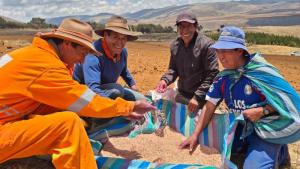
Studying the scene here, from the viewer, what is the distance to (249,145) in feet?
12.5

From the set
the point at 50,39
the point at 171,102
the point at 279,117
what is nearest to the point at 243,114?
the point at 279,117

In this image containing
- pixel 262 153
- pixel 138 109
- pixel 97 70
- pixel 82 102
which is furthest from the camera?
pixel 97 70

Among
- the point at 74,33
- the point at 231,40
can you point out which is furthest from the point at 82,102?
the point at 231,40

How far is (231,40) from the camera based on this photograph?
368 centimetres

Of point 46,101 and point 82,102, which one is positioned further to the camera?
point 82,102

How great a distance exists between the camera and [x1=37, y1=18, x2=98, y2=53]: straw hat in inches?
124

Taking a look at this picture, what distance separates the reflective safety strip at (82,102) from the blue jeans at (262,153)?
1.36m

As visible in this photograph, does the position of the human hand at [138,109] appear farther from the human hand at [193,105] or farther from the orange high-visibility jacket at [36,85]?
the human hand at [193,105]

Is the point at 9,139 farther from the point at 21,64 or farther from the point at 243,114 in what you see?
the point at 243,114

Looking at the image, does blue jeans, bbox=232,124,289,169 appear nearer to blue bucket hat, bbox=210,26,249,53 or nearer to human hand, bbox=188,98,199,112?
blue bucket hat, bbox=210,26,249,53

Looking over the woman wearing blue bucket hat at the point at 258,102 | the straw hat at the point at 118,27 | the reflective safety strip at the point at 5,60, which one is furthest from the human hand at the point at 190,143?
the reflective safety strip at the point at 5,60

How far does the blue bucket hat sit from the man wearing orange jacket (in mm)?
1118

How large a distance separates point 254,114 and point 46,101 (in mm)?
1663

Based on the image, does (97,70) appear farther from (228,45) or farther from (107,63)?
(228,45)
